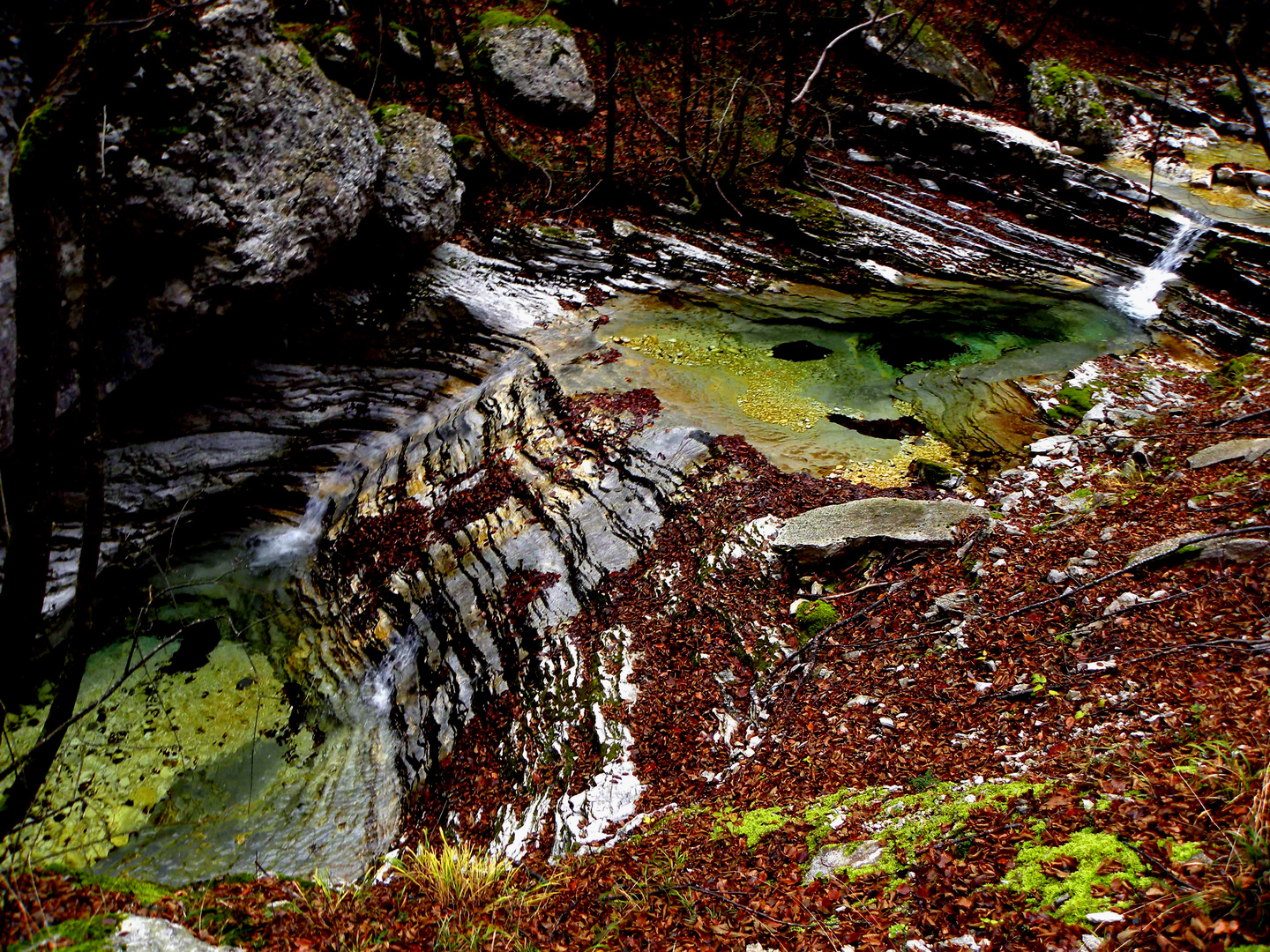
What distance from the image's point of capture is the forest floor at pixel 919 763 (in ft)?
9.80

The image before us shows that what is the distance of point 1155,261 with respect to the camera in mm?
12281

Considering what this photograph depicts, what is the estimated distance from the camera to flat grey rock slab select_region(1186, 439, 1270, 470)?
20.9ft

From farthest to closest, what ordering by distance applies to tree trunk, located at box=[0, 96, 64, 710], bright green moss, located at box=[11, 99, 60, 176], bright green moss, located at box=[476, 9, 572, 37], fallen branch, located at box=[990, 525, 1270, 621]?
bright green moss, located at box=[476, 9, 572, 37], bright green moss, located at box=[11, 99, 60, 176], fallen branch, located at box=[990, 525, 1270, 621], tree trunk, located at box=[0, 96, 64, 710]

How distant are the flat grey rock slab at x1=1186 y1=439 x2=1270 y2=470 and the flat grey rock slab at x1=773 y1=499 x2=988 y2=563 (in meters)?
2.21

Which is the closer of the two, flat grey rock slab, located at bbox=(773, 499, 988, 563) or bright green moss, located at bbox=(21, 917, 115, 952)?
bright green moss, located at bbox=(21, 917, 115, 952)

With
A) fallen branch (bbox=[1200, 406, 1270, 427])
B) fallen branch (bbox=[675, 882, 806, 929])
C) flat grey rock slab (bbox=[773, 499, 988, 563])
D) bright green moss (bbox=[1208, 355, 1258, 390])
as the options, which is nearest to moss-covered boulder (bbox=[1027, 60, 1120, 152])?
bright green moss (bbox=[1208, 355, 1258, 390])

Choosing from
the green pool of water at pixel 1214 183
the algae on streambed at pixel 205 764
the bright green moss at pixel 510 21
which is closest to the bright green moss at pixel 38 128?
the algae on streambed at pixel 205 764

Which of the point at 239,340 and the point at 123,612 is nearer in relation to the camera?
the point at 123,612

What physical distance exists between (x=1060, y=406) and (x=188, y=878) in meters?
11.7

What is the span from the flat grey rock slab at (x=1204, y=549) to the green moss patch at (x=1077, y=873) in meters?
3.09

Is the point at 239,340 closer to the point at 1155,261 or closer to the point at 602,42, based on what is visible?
the point at 602,42

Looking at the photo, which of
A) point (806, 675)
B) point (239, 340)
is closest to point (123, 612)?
point (239, 340)

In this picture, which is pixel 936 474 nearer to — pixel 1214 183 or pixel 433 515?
pixel 433 515

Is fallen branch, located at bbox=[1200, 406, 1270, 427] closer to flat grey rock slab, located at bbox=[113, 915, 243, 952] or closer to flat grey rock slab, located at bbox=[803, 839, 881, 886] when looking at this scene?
flat grey rock slab, located at bbox=[803, 839, 881, 886]
